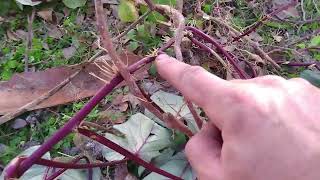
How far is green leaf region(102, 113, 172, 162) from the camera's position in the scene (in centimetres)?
149

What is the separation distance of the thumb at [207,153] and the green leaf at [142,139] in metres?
0.62

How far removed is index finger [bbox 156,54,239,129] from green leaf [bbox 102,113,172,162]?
0.60 m

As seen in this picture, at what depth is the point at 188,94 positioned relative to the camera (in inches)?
33.7

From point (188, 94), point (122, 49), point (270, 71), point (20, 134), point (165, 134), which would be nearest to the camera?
point (188, 94)

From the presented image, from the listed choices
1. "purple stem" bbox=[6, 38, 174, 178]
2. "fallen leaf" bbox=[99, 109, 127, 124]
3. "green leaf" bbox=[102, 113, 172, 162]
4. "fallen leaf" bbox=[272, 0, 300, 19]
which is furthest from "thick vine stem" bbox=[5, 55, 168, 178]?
"fallen leaf" bbox=[272, 0, 300, 19]

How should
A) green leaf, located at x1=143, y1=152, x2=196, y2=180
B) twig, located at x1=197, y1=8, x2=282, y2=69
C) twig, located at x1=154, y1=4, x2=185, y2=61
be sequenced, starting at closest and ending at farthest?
twig, located at x1=154, y1=4, x2=185, y2=61 → green leaf, located at x1=143, y1=152, x2=196, y2=180 → twig, located at x1=197, y1=8, x2=282, y2=69

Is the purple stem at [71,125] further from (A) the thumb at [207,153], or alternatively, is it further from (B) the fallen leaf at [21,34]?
(B) the fallen leaf at [21,34]

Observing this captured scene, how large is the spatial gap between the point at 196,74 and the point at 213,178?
174 millimetres

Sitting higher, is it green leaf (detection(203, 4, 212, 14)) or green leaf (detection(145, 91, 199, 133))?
green leaf (detection(203, 4, 212, 14))

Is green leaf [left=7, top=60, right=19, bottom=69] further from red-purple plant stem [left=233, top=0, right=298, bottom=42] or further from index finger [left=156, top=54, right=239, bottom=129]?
index finger [left=156, top=54, right=239, bottom=129]

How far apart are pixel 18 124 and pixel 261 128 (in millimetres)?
1157

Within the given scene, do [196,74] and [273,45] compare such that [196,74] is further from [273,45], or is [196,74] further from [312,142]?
[273,45]

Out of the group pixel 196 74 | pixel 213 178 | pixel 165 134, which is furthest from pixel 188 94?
pixel 165 134

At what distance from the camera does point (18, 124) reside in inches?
68.1
